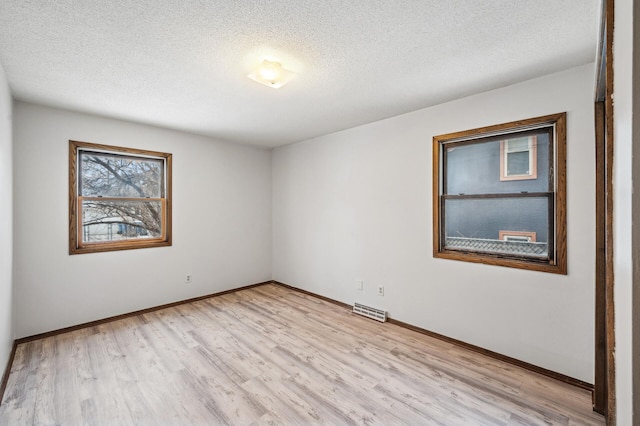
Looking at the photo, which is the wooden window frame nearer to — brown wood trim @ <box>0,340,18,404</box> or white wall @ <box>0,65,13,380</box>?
white wall @ <box>0,65,13,380</box>

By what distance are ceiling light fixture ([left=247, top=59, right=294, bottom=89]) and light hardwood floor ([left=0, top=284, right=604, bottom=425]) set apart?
7.89 ft

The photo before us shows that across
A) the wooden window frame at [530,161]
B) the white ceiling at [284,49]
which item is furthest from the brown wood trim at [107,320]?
the wooden window frame at [530,161]

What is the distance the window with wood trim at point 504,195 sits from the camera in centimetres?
236

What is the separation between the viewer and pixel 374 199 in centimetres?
359

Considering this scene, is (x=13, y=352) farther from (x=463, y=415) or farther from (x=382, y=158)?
(x=382, y=158)

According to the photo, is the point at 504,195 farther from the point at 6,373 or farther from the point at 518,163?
the point at 6,373

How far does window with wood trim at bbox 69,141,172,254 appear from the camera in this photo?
129 inches

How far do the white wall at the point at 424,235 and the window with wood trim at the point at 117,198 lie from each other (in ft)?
6.25

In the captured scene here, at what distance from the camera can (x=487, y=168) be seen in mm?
2783

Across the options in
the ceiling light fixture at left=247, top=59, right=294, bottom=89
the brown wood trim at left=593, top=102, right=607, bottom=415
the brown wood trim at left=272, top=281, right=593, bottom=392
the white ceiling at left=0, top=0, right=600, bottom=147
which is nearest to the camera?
the white ceiling at left=0, top=0, right=600, bottom=147

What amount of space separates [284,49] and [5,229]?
2742 millimetres

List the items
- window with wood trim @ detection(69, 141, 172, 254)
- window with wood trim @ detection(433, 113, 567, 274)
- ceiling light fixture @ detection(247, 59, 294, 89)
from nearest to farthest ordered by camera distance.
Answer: ceiling light fixture @ detection(247, 59, 294, 89)
window with wood trim @ detection(433, 113, 567, 274)
window with wood trim @ detection(69, 141, 172, 254)

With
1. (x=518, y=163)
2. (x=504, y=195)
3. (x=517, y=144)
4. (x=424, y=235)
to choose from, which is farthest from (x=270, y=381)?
(x=517, y=144)

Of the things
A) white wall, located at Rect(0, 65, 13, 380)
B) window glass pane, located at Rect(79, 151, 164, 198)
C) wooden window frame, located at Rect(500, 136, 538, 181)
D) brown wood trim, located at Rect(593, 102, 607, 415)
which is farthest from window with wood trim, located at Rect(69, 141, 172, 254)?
brown wood trim, located at Rect(593, 102, 607, 415)
